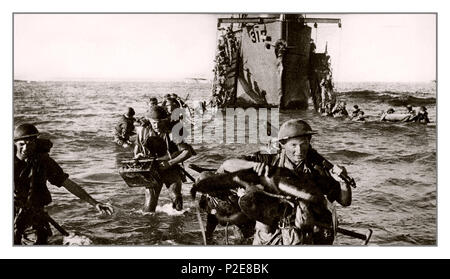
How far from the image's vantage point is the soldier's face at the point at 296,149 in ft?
17.1

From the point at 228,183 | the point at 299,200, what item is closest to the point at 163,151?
the point at 228,183

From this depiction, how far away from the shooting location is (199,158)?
5531mm

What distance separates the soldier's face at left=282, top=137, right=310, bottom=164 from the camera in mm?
5215

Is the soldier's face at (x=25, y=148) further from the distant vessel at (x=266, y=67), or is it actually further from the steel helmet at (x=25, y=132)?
the distant vessel at (x=266, y=67)

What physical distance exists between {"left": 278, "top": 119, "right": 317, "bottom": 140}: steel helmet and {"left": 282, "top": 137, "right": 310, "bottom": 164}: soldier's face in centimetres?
5

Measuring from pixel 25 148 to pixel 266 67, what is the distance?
269 cm

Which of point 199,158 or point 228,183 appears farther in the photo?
point 199,158

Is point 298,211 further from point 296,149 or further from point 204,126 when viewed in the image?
point 204,126

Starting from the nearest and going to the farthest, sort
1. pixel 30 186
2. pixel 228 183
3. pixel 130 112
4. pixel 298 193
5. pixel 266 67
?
pixel 298 193 → pixel 228 183 → pixel 30 186 → pixel 130 112 → pixel 266 67

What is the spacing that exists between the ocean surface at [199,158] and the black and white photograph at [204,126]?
1 cm

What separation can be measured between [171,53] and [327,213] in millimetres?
2331

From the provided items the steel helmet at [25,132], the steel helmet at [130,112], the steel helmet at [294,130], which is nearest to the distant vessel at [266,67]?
the steel helmet at [294,130]
